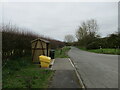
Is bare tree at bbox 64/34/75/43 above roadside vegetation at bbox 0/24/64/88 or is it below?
above

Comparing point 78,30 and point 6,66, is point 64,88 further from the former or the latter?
point 78,30

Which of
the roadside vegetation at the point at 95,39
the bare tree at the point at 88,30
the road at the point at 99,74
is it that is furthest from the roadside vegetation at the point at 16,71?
the bare tree at the point at 88,30

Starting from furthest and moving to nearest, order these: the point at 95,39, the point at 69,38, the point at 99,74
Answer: the point at 69,38 < the point at 95,39 < the point at 99,74

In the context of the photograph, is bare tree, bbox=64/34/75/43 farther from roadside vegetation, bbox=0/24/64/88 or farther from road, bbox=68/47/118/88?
road, bbox=68/47/118/88

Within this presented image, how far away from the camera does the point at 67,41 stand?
90.9m

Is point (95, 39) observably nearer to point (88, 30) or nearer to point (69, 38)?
point (88, 30)

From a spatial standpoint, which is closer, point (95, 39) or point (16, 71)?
point (16, 71)

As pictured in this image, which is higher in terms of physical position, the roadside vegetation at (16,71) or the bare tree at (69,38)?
the bare tree at (69,38)

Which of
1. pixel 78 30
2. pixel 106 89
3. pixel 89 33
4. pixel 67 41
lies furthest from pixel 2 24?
pixel 67 41

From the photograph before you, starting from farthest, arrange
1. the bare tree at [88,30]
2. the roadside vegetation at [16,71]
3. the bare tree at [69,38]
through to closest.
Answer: the bare tree at [69,38] < the bare tree at [88,30] < the roadside vegetation at [16,71]

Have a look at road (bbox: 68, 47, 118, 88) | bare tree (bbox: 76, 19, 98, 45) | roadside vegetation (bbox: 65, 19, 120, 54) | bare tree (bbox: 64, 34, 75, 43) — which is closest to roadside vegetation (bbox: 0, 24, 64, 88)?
road (bbox: 68, 47, 118, 88)

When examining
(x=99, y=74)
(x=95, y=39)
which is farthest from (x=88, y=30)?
(x=99, y=74)

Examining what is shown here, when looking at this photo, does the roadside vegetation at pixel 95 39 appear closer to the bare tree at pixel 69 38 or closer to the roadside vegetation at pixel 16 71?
the roadside vegetation at pixel 16 71

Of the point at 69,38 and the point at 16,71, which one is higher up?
the point at 69,38
